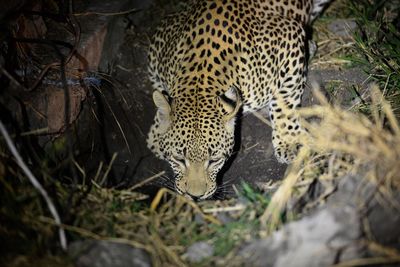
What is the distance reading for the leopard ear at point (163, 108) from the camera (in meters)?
5.02

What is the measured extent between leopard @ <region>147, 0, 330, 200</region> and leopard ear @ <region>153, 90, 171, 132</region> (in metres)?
0.01

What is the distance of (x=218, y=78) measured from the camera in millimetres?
5277

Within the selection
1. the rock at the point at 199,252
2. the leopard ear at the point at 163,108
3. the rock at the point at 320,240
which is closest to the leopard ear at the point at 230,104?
the leopard ear at the point at 163,108

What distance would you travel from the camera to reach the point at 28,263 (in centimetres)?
370

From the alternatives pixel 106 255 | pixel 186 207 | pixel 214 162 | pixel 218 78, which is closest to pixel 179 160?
pixel 214 162

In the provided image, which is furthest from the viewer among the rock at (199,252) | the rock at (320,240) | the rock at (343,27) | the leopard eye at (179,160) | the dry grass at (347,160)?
the rock at (343,27)

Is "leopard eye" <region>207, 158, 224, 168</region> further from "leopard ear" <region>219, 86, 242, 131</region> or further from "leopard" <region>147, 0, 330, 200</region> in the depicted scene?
"leopard ear" <region>219, 86, 242, 131</region>

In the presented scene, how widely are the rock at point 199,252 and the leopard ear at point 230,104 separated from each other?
60.0 inches

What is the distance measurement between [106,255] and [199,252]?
70 centimetres

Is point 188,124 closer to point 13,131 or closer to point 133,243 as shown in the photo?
point 133,243

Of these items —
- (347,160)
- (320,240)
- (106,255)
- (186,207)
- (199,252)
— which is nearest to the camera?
(320,240)

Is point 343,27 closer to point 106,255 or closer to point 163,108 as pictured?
point 163,108

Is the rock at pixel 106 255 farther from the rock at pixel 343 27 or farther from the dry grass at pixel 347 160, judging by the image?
the rock at pixel 343 27

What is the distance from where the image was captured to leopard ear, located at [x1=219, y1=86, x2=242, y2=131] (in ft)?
16.6
